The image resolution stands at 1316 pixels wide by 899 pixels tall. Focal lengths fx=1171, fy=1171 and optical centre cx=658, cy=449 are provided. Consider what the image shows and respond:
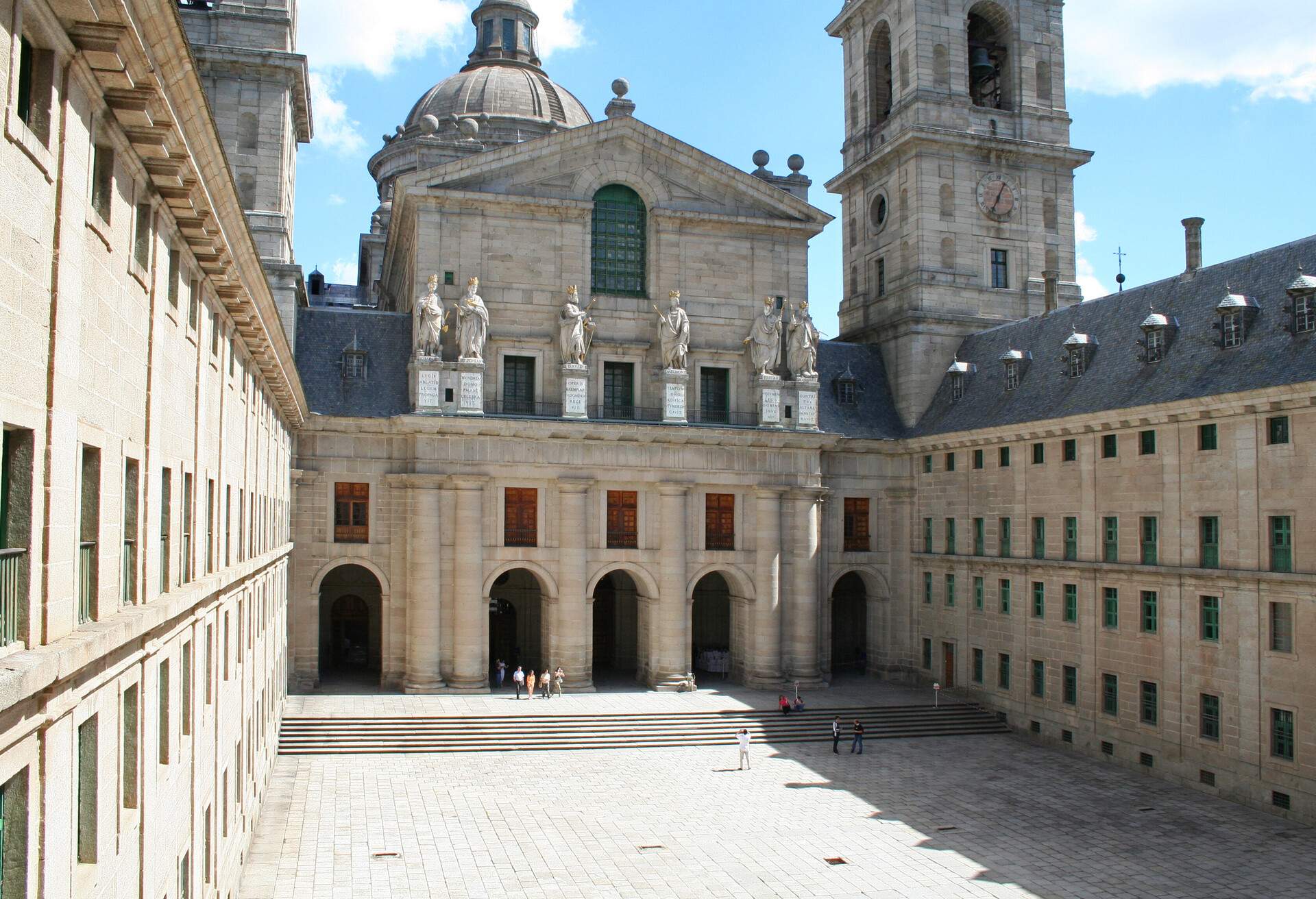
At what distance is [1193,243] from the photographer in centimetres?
4684

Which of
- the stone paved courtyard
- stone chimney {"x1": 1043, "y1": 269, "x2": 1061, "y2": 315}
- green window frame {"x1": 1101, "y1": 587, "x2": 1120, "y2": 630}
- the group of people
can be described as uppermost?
stone chimney {"x1": 1043, "y1": 269, "x2": 1061, "y2": 315}

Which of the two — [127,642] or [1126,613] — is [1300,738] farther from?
[127,642]

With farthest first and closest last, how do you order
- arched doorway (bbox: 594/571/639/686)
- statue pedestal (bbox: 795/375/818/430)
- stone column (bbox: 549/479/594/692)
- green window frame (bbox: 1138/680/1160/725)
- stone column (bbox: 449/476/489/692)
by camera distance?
arched doorway (bbox: 594/571/639/686) < statue pedestal (bbox: 795/375/818/430) < stone column (bbox: 549/479/594/692) < stone column (bbox: 449/476/489/692) < green window frame (bbox: 1138/680/1160/725)

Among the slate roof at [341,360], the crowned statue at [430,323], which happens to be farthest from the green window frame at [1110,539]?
the slate roof at [341,360]

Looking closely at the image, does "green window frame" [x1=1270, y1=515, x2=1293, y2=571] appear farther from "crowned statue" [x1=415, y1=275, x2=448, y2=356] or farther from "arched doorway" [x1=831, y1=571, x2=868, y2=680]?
"crowned statue" [x1=415, y1=275, x2=448, y2=356]

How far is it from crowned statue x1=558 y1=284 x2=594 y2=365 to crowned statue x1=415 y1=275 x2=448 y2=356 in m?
5.30

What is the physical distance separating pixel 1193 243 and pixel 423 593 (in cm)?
3448

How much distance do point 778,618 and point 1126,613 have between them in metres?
15.9

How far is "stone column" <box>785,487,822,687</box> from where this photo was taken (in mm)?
53406

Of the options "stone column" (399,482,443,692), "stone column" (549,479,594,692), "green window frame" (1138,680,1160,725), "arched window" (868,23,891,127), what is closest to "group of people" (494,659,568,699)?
"stone column" (549,479,594,692)

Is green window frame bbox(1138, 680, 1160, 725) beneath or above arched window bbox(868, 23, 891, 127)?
beneath

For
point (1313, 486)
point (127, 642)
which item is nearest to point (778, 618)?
point (1313, 486)

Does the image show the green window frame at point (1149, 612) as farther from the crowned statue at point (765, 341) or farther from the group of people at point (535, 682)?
the group of people at point (535, 682)

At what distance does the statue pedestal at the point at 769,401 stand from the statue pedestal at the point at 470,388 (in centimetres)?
1282
